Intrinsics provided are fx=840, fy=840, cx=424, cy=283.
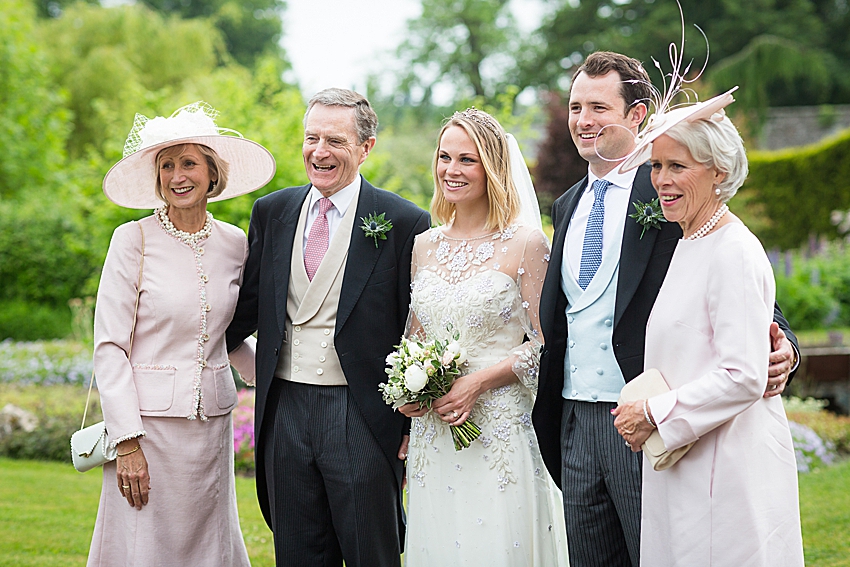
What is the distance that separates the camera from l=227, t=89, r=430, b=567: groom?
397 cm

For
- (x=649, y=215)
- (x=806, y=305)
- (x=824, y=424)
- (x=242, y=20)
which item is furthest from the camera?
(x=242, y=20)

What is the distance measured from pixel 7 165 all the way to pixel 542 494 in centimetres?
1981

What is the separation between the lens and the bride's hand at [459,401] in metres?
3.78

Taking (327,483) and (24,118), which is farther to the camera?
(24,118)

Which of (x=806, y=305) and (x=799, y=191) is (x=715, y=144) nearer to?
(x=806, y=305)

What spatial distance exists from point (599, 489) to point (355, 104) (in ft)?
7.14

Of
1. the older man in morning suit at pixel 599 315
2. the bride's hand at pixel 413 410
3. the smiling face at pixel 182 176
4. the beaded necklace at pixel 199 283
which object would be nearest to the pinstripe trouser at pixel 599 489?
the older man in morning suit at pixel 599 315

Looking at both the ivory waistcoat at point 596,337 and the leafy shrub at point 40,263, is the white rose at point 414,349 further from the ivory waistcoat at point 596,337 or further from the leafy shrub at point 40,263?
the leafy shrub at point 40,263

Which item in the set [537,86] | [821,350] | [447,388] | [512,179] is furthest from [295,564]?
[537,86]

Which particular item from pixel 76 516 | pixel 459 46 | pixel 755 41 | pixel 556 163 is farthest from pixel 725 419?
pixel 459 46

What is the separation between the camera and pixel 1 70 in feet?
67.2

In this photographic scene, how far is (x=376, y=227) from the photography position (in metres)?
4.16

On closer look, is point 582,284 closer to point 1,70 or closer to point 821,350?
point 821,350

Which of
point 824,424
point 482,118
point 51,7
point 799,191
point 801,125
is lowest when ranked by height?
point 824,424
